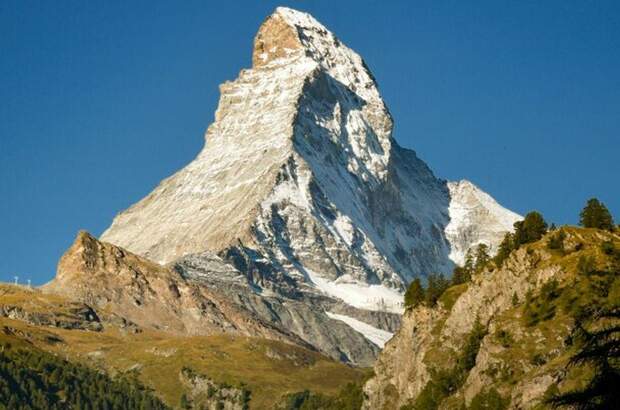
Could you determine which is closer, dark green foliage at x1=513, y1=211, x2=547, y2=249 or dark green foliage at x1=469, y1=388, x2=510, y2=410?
dark green foliage at x1=469, y1=388, x2=510, y2=410

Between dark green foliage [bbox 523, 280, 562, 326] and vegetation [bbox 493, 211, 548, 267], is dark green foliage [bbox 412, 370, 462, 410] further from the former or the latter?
vegetation [bbox 493, 211, 548, 267]

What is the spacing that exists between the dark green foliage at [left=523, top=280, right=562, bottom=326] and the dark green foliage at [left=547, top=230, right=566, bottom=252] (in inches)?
499

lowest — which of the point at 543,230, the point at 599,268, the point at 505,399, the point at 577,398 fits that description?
the point at 577,398

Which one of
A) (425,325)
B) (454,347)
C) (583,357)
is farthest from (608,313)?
(425,325)

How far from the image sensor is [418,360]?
16675 cm

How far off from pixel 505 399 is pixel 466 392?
12.2 m

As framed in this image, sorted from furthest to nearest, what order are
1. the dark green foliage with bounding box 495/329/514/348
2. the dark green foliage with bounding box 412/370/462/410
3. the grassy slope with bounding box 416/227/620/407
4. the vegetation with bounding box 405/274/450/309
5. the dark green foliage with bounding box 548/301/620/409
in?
the vegetation with bounding box 405/274/450/309 < the dark green foliage with bounding box 412/370/462/410 < the dark green foliage with bounding box 495/329/514/348 < the grassy slope with bounding box 416/227/620/407 < the dark green foliage with bounding box 548/301/620/409

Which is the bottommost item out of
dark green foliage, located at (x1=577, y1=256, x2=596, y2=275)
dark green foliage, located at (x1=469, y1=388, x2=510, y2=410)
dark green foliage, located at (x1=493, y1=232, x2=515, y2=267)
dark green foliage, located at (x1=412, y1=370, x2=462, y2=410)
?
dark green foliage, located at (x1=469, y1=388, x2=510, y2=410)

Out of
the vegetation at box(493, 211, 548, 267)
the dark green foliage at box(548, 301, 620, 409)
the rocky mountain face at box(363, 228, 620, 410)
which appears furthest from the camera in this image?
the vegetation at box(493, 211, 548, 267)

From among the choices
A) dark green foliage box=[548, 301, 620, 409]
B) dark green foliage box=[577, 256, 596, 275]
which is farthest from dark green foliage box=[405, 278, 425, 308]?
dark green foliage box=[548, 301, 620, 409]

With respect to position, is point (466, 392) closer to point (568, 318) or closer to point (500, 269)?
point (568, 318)

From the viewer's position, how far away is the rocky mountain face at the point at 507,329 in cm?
12962

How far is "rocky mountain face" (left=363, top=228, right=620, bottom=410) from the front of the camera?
130 metres

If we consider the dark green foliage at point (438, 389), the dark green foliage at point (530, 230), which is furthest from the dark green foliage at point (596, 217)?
the dark green foliage at point (438, 389)
